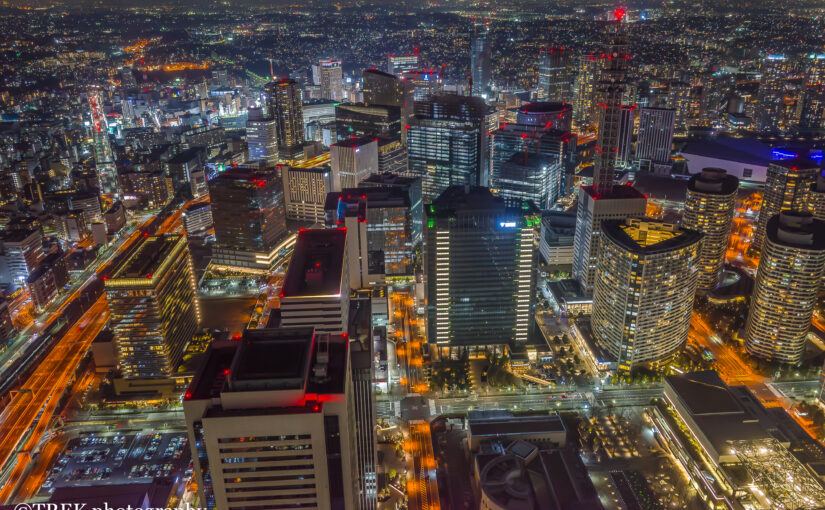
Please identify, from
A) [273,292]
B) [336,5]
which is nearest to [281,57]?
[336,5]

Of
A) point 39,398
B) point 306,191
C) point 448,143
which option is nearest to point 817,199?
point 448,143

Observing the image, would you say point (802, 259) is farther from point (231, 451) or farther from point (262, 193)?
point (262, 193)

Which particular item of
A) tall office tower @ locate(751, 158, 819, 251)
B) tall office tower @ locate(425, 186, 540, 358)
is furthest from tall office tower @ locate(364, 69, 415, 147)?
tall office tower @ locate(751, 158, 819, 251)

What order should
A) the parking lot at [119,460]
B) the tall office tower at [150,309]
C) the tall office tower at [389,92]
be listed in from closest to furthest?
the parking lot at [119,460]
the tall office tower at [150,309]
the tall office tower at [389,92]

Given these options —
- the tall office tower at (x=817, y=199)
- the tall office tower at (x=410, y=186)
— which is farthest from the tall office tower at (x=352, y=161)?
the tall office tower at (x=817, y=199)

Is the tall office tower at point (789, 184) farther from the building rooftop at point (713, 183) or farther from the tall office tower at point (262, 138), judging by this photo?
the tall office tower at point (262, 138)

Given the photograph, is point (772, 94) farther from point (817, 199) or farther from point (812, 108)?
point (817, 199)
